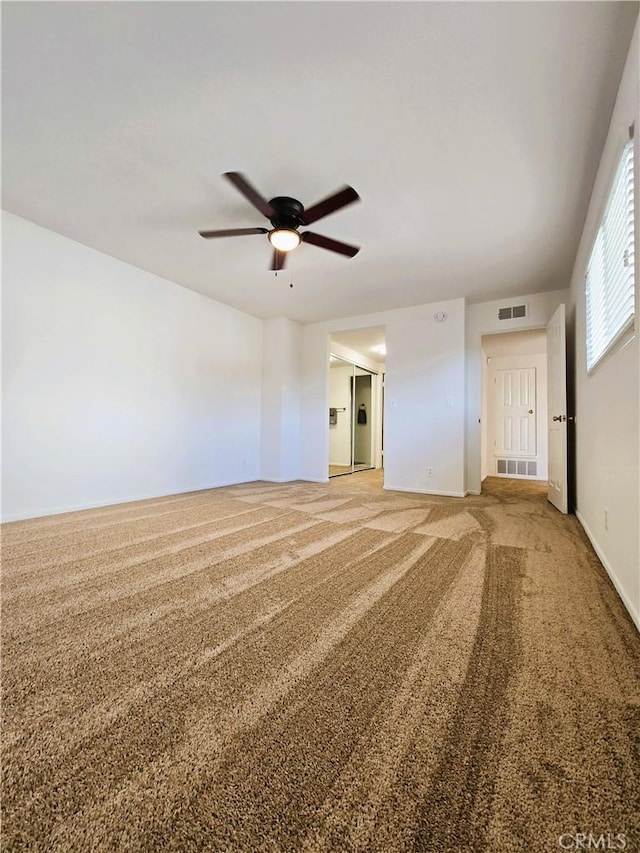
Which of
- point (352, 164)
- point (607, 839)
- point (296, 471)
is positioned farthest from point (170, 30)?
point (296, 471)

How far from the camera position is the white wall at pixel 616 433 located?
4.94ft

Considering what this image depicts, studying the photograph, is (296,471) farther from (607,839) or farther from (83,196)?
(607,839)

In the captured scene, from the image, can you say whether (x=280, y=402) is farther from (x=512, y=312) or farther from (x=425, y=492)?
(x=512, y=312)

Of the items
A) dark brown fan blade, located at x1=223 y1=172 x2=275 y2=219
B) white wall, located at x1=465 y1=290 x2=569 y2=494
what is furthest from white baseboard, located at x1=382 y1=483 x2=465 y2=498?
dark brown fan blade, located at x1=223 y1=172 x2=275 y2=219

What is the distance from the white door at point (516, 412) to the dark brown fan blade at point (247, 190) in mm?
5535

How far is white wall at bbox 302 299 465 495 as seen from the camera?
452 centimetres

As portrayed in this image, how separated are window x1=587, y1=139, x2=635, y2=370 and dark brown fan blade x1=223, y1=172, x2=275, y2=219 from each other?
73.7 inches

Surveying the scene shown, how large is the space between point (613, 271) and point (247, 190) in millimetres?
2157

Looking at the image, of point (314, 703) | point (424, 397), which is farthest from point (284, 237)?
point (424, 397)

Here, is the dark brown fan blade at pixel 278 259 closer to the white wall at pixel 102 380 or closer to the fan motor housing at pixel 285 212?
the fan motor housing at pixel 285 212

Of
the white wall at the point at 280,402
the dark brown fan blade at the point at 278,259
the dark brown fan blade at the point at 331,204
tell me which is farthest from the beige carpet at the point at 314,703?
the white wall at the point at 280,402

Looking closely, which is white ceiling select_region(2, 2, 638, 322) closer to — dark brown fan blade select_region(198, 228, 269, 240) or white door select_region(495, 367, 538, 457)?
dark brown fan blade select_region(198, 228, 269, 240)

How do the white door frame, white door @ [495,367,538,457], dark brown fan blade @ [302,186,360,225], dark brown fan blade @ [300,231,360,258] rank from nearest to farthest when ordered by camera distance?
dark brown fan blade @ [302,186,360,225], dark brown fan blade @ [300,231,360,258], the white door frame, white door @ [495,367,538,457]

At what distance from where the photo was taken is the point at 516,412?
21.0 ft
